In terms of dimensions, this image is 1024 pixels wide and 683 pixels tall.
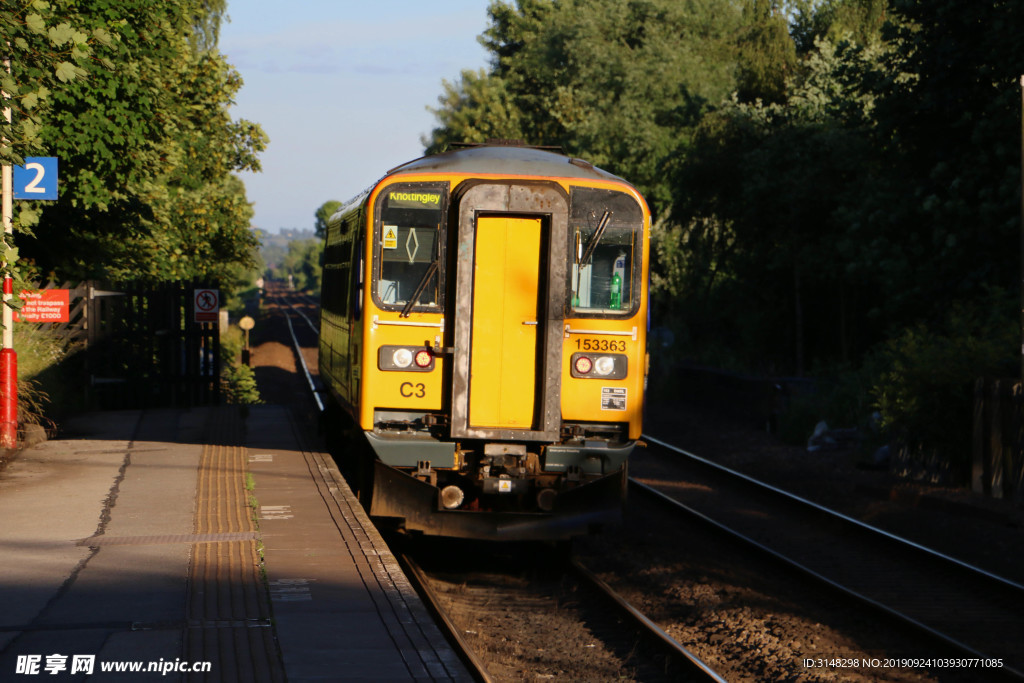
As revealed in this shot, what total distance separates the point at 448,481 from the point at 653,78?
30521mm

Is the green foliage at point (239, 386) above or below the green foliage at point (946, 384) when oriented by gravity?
below

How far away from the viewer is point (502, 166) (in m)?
10.0

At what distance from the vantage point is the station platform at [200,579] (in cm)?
589

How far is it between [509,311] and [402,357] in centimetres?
101

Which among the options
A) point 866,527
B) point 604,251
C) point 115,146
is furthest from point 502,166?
point 115,146

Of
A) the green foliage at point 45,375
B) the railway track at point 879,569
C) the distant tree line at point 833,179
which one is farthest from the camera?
the distant tree line at point 833,179

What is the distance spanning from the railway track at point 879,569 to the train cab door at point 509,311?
10.0 ft

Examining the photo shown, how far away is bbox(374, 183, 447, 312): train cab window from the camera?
9875 millimetres

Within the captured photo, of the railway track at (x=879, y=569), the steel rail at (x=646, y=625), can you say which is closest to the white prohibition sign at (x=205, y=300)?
the railway track at (x=879, y=569)

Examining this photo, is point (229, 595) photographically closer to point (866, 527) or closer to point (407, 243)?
point (407, 243)

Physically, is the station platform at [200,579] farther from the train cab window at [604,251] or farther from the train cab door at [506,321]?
the train cab window at [604,251]

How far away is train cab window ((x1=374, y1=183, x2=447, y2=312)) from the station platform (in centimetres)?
206

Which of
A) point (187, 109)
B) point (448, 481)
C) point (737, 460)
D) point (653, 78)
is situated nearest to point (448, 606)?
point (448, 481)

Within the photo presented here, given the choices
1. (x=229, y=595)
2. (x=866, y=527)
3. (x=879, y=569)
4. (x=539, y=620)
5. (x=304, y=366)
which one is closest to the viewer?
(x=229, y=595)
